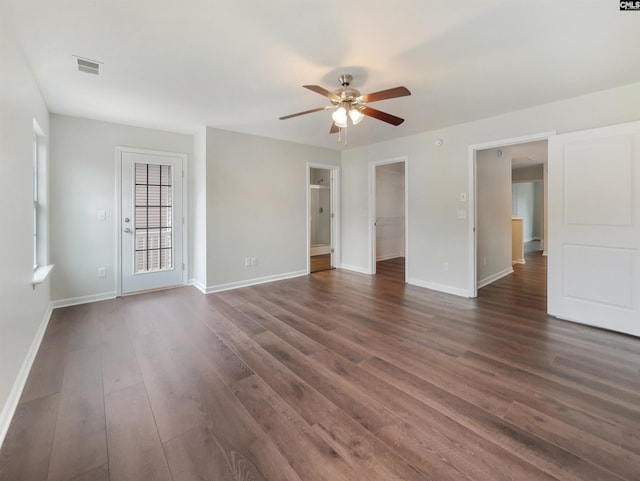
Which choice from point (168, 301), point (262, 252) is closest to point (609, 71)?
point (262, 252)

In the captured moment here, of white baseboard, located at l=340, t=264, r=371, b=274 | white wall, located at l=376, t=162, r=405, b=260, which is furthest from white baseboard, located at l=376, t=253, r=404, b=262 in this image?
white baseboard, located at l=340, t=264, r=371, b=274

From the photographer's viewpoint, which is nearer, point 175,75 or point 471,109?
point 175,75

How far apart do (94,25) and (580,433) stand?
3.89 meters

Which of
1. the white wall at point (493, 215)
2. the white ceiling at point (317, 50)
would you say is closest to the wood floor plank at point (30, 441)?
the white ceiling at point (317, 50)

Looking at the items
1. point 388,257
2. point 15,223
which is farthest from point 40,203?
point 388,257

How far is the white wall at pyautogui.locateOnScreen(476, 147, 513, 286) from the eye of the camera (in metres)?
4.52

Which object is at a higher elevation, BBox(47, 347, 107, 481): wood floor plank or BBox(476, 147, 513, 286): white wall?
BBox(476, 147, 513, 286): white wall

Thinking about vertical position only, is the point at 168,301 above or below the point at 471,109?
below

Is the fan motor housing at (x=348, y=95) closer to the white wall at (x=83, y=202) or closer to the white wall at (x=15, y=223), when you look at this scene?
the white wall at (x=15, y=223)

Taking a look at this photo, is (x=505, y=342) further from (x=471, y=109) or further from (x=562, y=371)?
(x=471, y=109)

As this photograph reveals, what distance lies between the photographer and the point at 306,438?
5.05 ft

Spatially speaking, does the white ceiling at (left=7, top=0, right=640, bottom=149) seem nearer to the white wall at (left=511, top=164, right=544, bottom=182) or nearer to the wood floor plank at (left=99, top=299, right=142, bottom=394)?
the wood floor plank at (left=99, top=299, right=142, bottom=394)

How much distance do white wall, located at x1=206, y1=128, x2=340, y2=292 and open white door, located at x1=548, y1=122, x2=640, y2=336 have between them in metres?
3.66

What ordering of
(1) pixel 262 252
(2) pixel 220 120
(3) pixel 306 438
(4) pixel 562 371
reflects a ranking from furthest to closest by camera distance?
1. (1) pixel 262 252
2. (2) pixel 220 120
3. (4) pixel 562 371
4. (3) pixel 306 438
